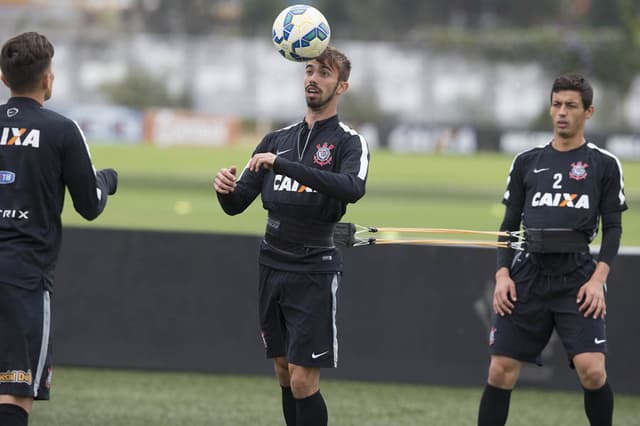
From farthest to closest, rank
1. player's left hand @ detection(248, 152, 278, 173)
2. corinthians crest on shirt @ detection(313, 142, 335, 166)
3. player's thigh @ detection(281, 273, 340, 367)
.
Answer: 1. corinthians crest on shirt @ detection(313, 142, 335, 166)
2. player's thigh @ detection(281, 273, 340, 367)
3. player's left hand @ detection(248, 152, 278, 173)

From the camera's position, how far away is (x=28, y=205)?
472 centimetres

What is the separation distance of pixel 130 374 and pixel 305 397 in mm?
3067

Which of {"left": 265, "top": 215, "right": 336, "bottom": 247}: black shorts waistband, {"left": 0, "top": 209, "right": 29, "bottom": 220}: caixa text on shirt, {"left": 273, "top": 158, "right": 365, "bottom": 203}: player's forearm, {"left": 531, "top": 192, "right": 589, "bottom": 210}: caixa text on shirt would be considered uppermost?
{"left": 273, "top": 158, "right": 365, "bottom": 203}: player's forearm

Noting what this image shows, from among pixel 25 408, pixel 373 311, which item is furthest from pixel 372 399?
pixel 25 408

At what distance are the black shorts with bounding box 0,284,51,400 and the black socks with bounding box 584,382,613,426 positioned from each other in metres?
2.75

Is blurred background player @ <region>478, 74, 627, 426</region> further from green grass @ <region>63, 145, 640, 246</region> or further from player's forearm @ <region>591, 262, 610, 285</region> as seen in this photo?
green grass @ <region>63, 145, 640, 246</region>

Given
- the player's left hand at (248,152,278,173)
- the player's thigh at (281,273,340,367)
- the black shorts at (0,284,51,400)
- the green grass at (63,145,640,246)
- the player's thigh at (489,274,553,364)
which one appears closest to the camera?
the black shorts at (0,284,51,400)

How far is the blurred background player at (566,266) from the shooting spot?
568 cm

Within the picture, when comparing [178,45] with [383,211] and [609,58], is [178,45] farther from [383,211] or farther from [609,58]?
[383,211]

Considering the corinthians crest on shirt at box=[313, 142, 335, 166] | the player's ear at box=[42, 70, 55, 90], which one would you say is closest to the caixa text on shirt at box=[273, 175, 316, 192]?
the corinthians crest on shirt at box=[313, 142, 335, 166]

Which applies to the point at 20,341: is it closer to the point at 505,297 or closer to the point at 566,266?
the point at 505,297

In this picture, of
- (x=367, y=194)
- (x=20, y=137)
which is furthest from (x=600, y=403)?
(x=367, y=194)

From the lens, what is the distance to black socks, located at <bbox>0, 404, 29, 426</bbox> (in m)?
4.67

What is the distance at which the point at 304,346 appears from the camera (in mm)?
5555
